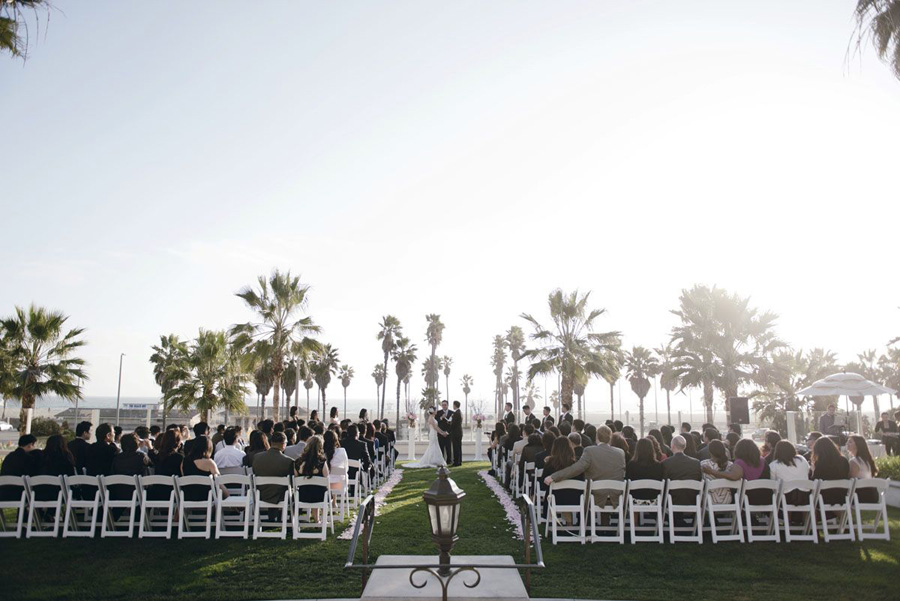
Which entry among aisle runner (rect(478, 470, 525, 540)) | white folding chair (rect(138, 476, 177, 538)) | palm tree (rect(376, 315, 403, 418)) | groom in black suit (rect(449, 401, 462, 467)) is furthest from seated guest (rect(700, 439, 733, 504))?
palm tree (rect(376, 315, 403, 418))

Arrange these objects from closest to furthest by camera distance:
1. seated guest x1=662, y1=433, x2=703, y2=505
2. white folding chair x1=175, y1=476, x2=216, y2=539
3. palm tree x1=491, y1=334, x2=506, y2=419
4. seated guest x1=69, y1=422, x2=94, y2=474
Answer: white folding chair x1=175, y1=476, x2=216, y2=539 → seated guest x1=662, y1=433, x2=703, y2=505 → seated guest x1=69, y1=422, x2=94, y2=474 → palm tree x1=491, y1=334, x2=506, y2=419

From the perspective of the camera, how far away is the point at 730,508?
8.39 metres

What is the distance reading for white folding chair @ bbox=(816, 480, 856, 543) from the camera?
27.6 feet

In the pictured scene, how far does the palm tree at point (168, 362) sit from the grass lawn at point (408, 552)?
18875 mm

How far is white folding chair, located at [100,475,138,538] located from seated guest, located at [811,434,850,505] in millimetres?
9391

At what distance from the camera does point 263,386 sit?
50844 millimetres

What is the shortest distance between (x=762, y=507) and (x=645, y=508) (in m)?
1.53

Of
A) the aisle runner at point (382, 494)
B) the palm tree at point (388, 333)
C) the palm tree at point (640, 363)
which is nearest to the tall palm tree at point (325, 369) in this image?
the palm tree at point (388, 333)

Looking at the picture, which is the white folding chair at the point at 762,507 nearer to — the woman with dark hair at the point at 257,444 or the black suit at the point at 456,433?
the woman with dark hair at the point at 257,444

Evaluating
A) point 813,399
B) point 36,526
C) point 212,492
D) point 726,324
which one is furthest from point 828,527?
point 813,399

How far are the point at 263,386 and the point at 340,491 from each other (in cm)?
4287

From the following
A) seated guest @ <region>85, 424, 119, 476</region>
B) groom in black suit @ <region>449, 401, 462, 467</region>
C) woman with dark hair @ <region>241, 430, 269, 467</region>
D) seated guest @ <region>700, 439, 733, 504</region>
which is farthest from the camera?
groom in black suit @ <region>449, 401, 462, 467</region>

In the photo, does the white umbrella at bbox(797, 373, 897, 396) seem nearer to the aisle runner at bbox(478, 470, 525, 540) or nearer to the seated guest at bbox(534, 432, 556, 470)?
the aisle runner at bbox(478, 470, 525, 540)

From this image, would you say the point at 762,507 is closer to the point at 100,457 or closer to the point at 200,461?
the point at 200,461
